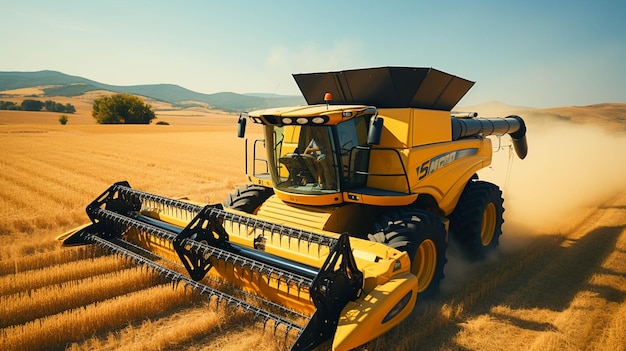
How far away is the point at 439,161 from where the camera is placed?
5000 millimetres

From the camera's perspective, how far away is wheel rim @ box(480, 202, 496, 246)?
5.96 meters

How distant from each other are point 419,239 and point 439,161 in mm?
1534

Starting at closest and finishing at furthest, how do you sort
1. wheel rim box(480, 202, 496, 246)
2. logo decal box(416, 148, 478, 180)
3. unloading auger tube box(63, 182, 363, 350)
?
unloading auger tube box(63, 182, 363, 350) → logo decal box(416, 148, 478, 180) → wheel rim box(480, 202, 496, 246)

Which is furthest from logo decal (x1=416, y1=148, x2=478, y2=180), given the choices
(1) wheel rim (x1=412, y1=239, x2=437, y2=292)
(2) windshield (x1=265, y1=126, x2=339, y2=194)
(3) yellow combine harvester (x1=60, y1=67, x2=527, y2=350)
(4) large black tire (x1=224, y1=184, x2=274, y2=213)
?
(4) large black tire (x1=224, y1=184, x2=274, y2=213)

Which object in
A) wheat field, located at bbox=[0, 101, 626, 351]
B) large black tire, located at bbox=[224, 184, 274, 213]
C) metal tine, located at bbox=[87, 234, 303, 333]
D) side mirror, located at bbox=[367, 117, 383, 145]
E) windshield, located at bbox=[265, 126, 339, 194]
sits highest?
side mirror, located at bbox=[367, 117, 383, 145]

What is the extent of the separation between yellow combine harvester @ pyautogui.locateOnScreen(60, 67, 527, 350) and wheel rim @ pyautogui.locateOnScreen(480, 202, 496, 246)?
0.06 metres

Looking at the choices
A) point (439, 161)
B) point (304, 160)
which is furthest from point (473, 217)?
point (304, 160)

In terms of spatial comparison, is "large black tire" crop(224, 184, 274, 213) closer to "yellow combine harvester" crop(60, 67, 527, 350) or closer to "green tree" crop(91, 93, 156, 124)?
"yellow combine harvester" crop(60, 67, 527, 350)

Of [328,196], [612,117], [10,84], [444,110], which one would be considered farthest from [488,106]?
[10,84]

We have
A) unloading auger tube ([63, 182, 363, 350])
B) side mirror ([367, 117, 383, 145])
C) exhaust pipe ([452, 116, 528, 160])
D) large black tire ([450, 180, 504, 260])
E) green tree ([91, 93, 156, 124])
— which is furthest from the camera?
green tree ([91, 93, 156, 124])

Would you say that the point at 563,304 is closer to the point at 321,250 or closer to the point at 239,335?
the point at 321,250

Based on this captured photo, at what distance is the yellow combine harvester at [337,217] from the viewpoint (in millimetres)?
3096

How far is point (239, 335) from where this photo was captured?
3404mm

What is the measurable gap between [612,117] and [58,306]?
53013 mm
